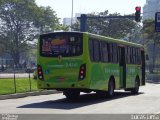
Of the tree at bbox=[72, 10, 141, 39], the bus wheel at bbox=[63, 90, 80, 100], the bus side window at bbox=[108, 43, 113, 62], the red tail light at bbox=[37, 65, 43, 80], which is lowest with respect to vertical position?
the bus wheel at bbox=[63, 90, 80, 100]

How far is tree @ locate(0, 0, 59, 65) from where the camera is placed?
315 ft

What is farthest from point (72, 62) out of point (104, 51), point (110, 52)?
point (110, 52)

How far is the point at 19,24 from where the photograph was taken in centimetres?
9738

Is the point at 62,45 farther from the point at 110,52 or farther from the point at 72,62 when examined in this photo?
the point at 110,52

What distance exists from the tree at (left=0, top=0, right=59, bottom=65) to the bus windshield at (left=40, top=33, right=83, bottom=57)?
7331 centimetres

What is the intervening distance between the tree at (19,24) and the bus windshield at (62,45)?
73.3m

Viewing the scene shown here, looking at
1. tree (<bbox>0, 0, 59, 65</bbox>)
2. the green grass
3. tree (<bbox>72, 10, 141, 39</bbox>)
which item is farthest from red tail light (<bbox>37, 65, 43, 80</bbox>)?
tree (<bbox>0, 0, 59, 65</bbox>)

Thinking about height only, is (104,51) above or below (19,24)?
below

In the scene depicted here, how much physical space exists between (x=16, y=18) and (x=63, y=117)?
274 feet

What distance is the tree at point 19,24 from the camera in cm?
9594

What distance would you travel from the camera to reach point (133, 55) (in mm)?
29219

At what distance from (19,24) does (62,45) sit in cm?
7641

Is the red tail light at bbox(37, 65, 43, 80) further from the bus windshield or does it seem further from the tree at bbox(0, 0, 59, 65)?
the tree at bbox(0, 0, 59, 65)

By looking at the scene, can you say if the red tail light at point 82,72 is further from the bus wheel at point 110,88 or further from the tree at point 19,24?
the tree at point 19,24
